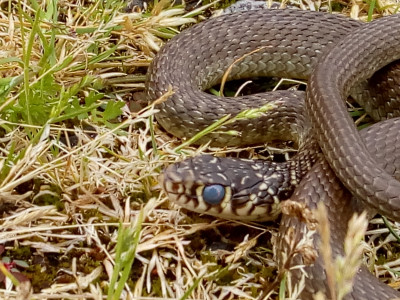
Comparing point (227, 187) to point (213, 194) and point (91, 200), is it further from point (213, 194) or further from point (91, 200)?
point (91, 200)

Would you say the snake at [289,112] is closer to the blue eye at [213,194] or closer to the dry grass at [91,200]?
the blue eye at [213,194]

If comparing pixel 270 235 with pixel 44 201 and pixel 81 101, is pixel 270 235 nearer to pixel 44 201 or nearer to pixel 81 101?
pixel 44 201

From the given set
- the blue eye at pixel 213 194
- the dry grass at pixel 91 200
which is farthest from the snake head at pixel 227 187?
the dry grass at pixel 91 200

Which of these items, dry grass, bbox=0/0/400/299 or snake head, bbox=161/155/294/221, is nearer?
dry grass, bbox=0/0/400/299

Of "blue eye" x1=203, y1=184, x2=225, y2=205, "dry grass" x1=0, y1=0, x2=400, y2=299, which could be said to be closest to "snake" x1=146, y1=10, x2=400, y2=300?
"blue eye" x1=203, y1=184, x2=225, y2=205

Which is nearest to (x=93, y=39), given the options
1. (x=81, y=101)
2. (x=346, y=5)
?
(x=81, y=101)

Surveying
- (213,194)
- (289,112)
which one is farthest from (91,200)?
(289,112)

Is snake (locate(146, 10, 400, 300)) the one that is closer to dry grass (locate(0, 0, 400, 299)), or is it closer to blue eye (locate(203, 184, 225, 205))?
blue eye (locate(203, 184, 225, 205))
